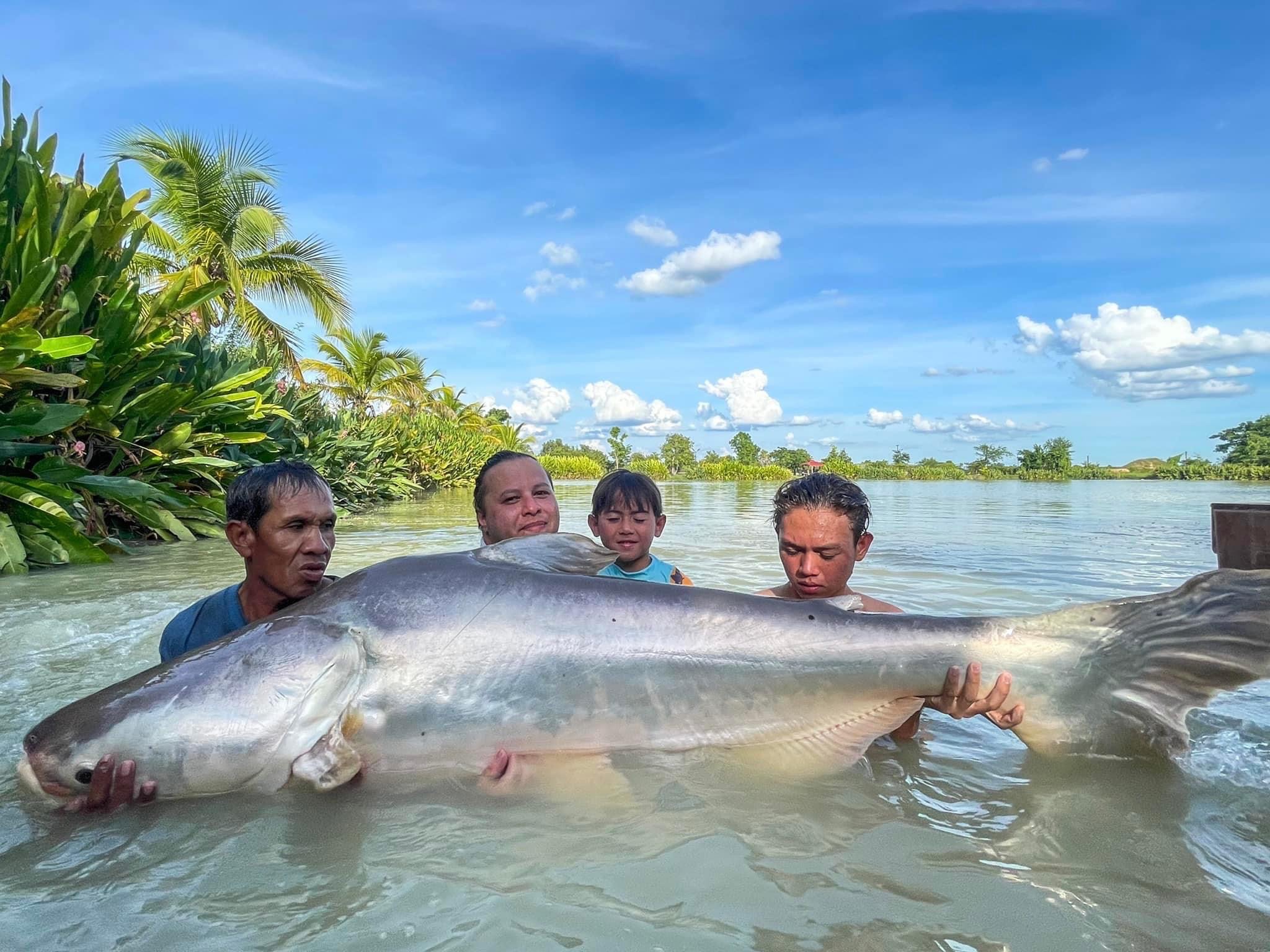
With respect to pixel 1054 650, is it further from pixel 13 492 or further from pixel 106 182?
pixel 106 182

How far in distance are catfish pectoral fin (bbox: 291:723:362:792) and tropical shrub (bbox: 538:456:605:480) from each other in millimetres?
51850

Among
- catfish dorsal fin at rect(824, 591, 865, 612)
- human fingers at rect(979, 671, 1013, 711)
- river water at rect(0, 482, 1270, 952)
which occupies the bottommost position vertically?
river water at rect(0, 482, 1270, 952)

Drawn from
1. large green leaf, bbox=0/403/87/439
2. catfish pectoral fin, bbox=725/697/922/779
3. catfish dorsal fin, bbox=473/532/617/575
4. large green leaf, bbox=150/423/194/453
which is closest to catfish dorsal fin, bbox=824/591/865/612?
catfish pectoral fin, bbox=725/697/922/779

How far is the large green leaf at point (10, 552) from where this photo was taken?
6.62m

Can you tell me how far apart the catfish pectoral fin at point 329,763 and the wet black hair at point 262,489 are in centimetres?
95

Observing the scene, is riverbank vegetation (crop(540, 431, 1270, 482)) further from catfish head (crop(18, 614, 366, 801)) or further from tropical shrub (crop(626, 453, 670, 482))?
catfish head (crop(18, 614, 366, 801))

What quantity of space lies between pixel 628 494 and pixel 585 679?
1.66m

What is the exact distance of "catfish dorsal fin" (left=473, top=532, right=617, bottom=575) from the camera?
2.42 meters

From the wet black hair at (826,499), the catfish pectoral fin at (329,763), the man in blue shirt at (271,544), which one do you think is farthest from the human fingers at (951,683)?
the man in blue shirt at (271,544)

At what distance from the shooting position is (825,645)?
88.9 inches

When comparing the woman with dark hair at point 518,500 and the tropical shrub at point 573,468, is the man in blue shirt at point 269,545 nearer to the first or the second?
the woman with dark hair at point 518,500

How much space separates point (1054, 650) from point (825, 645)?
61 cm

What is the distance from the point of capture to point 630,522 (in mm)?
3816

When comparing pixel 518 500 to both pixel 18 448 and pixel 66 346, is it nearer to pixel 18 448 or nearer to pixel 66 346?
pixel 66 346
